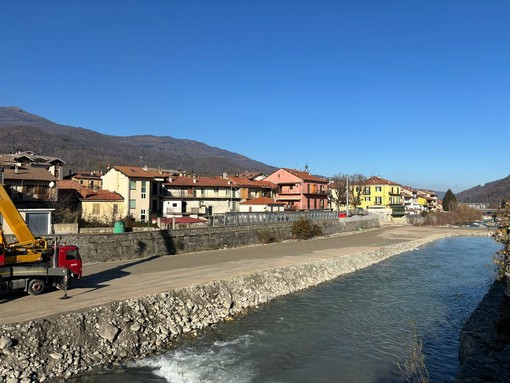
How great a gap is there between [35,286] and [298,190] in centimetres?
6922

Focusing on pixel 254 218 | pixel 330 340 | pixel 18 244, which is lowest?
pixel 330 340

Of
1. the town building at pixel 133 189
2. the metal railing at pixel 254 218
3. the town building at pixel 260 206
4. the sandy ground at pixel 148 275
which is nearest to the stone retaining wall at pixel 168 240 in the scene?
the sandy ground at pixel 148 275

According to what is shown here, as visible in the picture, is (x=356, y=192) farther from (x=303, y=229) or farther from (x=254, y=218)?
(x=254, y=218)

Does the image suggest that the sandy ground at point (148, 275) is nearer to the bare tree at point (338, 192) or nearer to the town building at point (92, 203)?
the town building at point (92, 203)

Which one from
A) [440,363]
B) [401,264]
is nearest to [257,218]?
[401,264]

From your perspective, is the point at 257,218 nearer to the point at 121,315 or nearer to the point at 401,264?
the point at 401,264

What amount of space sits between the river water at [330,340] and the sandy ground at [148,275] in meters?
4.13

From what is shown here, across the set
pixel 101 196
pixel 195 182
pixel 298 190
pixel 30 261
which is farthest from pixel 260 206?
pixel 30 261

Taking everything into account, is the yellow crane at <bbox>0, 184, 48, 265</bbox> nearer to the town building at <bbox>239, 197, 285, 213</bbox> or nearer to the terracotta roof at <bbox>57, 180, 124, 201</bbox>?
the terracotta roof at <bbox>57, 180, 124, 201</bbox>

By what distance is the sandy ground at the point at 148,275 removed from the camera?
16.7m

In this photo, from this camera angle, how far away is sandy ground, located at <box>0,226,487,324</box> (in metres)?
16.7

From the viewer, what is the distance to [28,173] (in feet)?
159

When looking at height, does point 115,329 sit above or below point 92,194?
below

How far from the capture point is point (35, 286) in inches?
726
